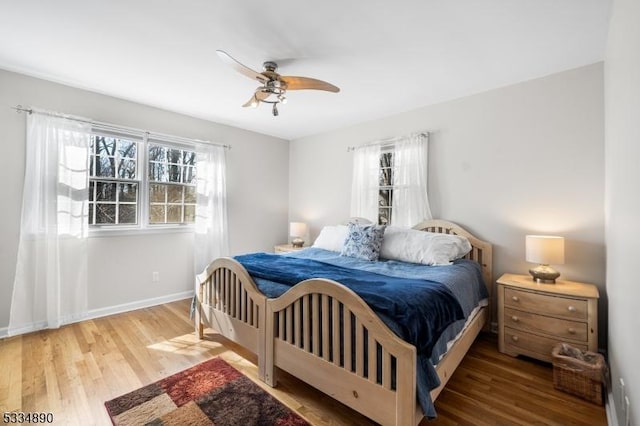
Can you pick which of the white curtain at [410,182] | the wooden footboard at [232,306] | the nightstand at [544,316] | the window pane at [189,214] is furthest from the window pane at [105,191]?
the nightstand at [544,316]

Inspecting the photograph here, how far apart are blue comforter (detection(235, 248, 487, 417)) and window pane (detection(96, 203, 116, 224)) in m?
1.85

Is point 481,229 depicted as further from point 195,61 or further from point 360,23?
point 195,61

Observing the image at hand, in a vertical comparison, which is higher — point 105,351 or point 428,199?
point 428,199

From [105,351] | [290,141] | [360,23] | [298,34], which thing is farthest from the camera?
[290,141]

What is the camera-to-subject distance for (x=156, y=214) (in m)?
3.60

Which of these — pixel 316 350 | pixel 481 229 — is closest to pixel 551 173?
pixel 481 229

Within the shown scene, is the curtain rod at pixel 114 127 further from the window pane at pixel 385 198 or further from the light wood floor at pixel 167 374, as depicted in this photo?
the window pane at pixel 385 198

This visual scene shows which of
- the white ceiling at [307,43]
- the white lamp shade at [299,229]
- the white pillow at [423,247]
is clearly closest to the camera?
the white ceiling at [307,43]

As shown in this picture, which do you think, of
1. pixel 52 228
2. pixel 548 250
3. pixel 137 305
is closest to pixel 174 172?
pixel 52 228

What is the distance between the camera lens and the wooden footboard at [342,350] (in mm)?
1330

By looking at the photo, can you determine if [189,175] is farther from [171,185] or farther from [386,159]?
[386,159]

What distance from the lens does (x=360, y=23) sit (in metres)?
1.89

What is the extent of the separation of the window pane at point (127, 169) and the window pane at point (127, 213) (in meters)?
0.35

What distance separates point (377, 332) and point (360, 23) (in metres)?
1.94
